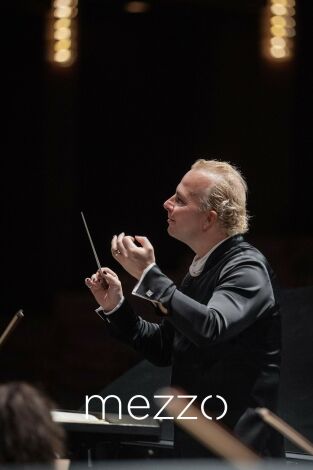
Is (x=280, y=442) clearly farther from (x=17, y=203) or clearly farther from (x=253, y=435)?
(x=17, y=203)

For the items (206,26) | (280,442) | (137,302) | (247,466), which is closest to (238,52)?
(206,26)

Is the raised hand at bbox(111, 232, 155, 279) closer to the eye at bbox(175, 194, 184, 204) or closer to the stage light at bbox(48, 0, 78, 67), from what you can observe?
the eye at bbox(175, 194, 184, 204)

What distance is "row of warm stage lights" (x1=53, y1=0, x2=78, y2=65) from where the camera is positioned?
537cm

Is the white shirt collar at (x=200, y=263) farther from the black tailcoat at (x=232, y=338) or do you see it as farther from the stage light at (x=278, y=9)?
the stage light at (x=278, y=9)

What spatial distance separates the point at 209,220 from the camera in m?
3.11

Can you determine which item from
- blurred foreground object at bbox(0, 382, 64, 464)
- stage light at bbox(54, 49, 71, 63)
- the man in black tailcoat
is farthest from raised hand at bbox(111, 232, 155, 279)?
stage light at bbox(54, 49, 71, 63)

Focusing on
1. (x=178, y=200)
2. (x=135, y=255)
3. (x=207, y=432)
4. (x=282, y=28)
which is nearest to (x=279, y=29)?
(x=282, y=28)

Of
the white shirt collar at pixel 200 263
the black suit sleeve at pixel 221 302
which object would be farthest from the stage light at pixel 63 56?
the black suit sleeve at pixel 221 302

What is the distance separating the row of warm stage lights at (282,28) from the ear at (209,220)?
84.1 inches

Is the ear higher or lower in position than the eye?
lower

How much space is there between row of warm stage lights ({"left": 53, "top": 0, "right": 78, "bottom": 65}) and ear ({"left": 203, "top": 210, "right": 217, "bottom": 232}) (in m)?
2.45

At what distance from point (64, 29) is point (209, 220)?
250 cm

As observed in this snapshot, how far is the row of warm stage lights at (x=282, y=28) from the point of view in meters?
5.07

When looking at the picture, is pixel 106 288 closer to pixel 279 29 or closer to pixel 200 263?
pixel 200 263
